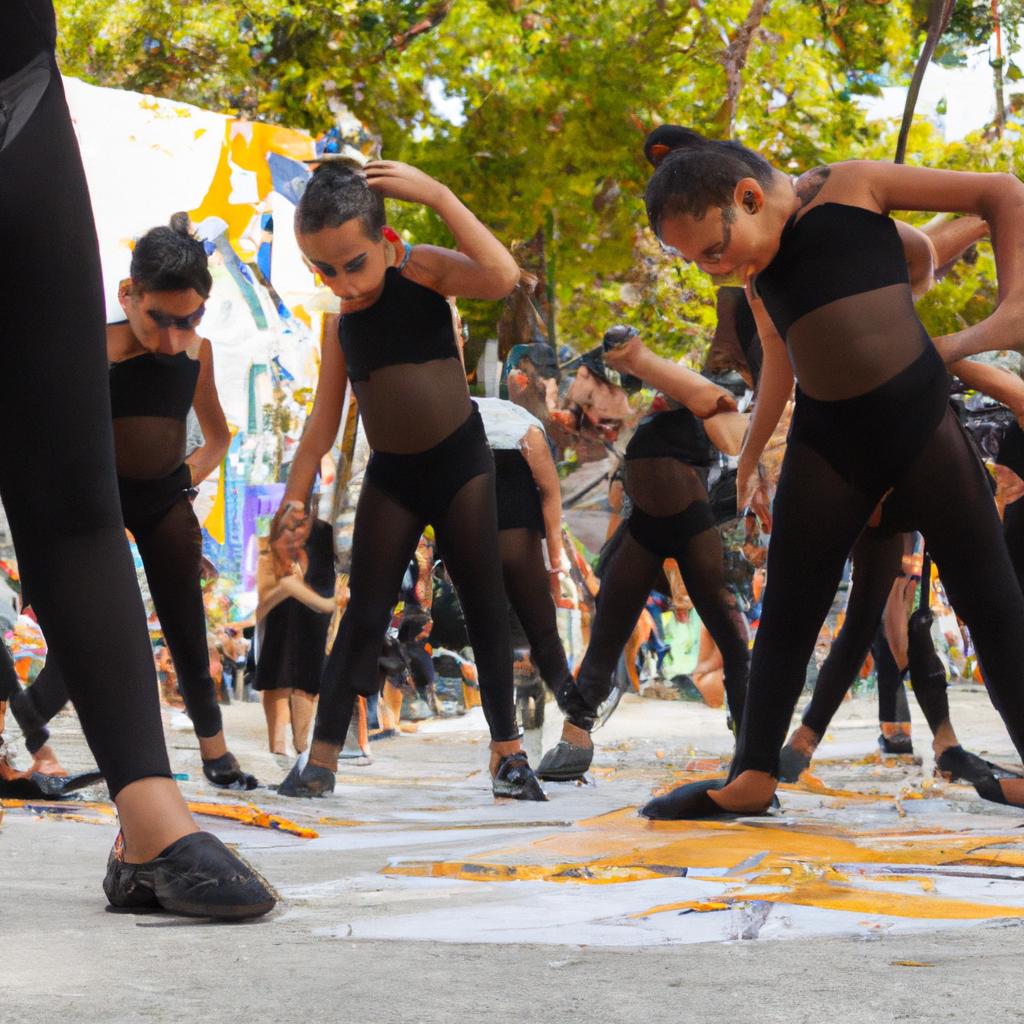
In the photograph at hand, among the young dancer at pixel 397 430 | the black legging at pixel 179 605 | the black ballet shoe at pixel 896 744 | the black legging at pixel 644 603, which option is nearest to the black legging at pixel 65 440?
the young dancer at pixel 397 430

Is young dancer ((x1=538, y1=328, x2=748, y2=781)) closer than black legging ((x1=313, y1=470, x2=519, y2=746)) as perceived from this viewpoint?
No

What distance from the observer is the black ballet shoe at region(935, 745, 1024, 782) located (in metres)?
4.69

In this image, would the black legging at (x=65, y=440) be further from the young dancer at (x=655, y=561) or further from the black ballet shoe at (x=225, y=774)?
the young dancer at (x=655, y=561)

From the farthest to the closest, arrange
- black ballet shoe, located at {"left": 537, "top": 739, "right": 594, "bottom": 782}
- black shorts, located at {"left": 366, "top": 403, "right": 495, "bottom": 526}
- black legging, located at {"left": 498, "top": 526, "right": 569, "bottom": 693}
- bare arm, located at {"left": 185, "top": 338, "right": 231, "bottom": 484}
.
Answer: black legging, located at {"left": 498, "top": 526, "right": 569, "bottom": 693} < black ballet shoe, located at {"left": 537, "top": 739, "right": 594, "bottom": 782} < bare arm, located at {"left": 185, "top": 338, "right": 231, "bottom": 484} < black shorts, located at {"left": 366, "top": 403, "right": 495, "bottom": 526}

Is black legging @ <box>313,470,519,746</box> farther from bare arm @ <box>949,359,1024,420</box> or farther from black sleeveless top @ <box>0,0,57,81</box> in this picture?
black sleeveless top @ <box>0,0,57,81</box>

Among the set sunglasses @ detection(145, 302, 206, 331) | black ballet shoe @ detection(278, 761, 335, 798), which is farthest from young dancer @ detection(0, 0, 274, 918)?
sunglasses @ detection(145, 302, 206, 331)

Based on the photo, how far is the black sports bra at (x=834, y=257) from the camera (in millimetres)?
3037

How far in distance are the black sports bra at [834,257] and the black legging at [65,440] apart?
153 cm

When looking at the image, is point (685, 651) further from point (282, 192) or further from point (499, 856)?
point (499, 856)

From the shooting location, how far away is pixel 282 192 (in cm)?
1011

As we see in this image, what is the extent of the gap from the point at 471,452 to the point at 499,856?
1733 millimetres

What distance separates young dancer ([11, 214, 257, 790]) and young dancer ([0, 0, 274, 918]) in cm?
248

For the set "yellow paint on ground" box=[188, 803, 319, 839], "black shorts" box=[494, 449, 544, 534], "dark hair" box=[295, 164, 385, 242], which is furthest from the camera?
"black shorts" box=[494, 449, 544, 534]

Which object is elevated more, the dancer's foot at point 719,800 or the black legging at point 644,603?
the black legging at point 644,603
